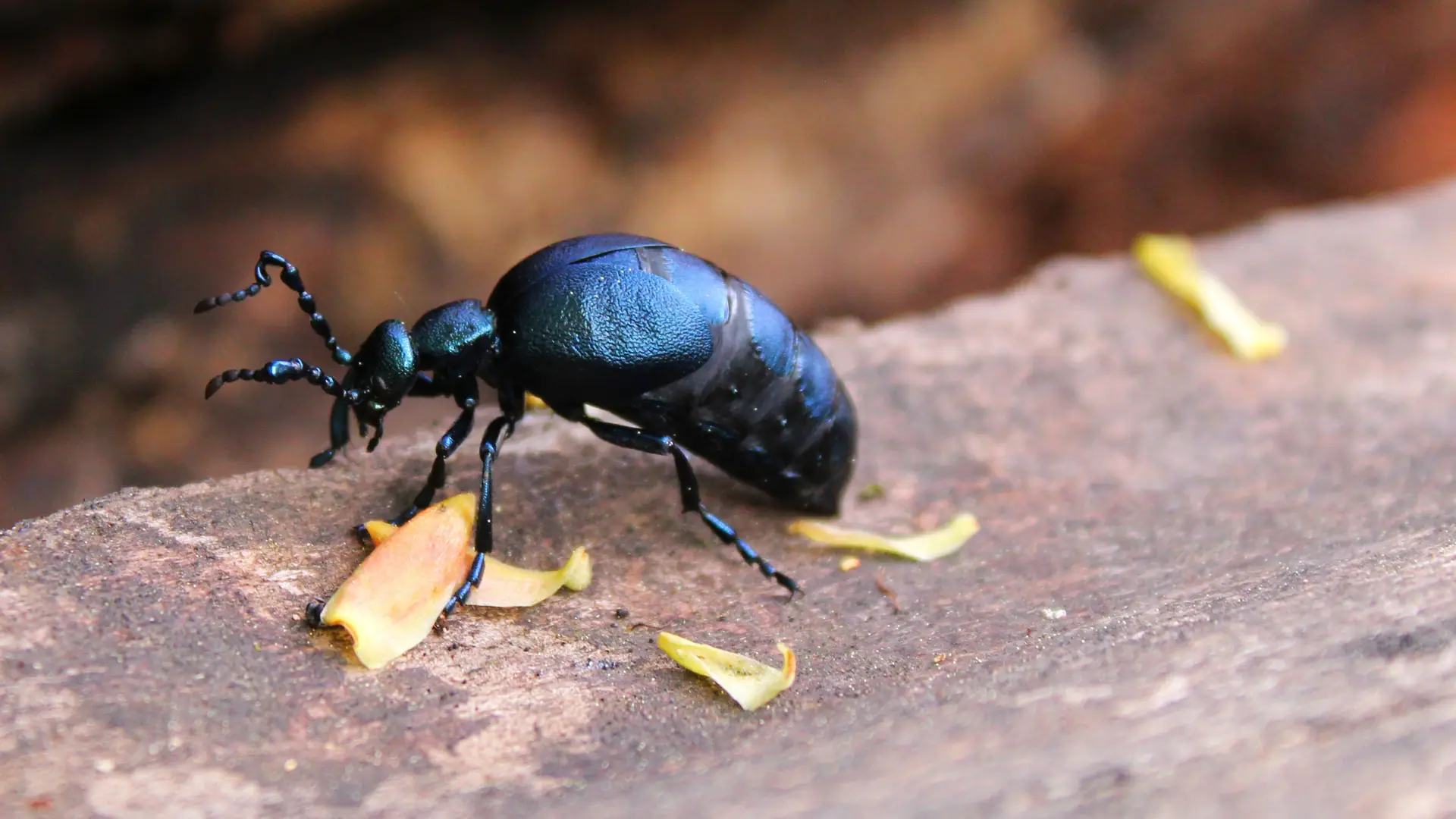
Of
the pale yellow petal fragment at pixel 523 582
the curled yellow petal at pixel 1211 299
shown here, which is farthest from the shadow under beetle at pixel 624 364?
the curled yellow petal at pixel 1211 299

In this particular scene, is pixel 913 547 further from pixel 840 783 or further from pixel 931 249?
pixel 931 249

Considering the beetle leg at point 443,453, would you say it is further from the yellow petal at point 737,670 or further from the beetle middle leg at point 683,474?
the yellow petal at point 737,670

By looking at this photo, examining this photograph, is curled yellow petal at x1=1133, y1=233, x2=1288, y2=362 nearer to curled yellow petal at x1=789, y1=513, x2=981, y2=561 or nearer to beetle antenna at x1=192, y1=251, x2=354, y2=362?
curled yellow petal at x1=789, y1=513, x2=981, y2=561

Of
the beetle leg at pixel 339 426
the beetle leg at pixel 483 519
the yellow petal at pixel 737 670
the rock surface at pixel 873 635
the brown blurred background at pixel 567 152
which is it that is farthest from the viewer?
the brown blurred background at pixel 567 152

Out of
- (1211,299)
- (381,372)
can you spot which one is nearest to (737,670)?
(381,372)

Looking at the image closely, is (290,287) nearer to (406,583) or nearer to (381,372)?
(381,372)

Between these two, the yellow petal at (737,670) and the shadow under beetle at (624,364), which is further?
the shadow under beetle at (624,364)

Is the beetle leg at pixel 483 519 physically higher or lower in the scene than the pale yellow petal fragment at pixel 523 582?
higher

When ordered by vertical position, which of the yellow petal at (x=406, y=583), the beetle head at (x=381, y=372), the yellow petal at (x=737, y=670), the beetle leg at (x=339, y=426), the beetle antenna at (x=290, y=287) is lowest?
the yellow petal at (x=737, y=670)

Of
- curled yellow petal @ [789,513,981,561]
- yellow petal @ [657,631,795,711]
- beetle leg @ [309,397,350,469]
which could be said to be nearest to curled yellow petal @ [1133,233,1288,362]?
curled yellow petal @ [789,513,981,561]
